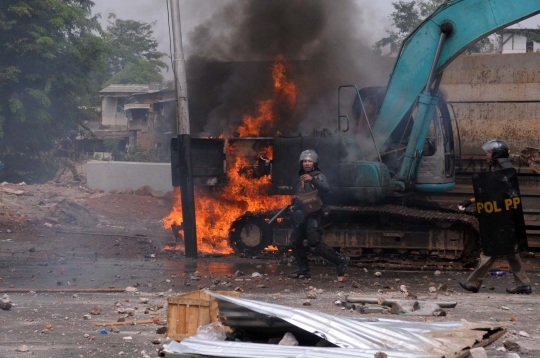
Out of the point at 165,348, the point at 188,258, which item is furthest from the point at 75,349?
the point at 188,258

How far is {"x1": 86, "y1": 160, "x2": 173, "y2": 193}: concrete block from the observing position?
23.5 metres

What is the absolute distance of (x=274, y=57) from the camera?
1659 cm

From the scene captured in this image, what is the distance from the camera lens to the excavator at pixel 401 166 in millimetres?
12188

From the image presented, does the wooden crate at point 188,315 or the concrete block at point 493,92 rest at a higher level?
the concrete block at point 493,92

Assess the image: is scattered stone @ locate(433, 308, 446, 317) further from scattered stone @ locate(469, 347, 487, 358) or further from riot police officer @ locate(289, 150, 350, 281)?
riot police officer @ locate(289, 150, 350, 281)

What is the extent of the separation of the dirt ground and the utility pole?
52cm

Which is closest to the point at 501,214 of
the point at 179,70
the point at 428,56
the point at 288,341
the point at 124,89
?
the point at 428,56

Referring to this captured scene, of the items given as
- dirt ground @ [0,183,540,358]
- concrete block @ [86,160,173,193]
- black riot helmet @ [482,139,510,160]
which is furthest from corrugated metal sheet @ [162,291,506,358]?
concrete block @ [86,160,173,193]

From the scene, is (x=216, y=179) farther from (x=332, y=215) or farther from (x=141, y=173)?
(x=141, y=173)

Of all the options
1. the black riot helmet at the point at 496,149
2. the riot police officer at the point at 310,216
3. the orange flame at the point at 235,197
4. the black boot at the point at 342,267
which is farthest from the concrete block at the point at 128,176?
the black riot helmet at the point at 496,149

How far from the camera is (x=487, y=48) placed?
4494 centimetres

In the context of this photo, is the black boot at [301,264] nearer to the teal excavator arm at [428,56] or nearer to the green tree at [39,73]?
the teal excavator arm at [428,56]

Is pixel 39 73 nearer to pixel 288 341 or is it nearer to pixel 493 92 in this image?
pixel 493 92

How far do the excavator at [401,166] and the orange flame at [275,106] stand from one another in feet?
5.92
